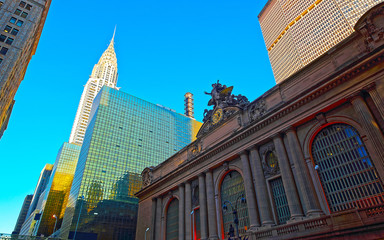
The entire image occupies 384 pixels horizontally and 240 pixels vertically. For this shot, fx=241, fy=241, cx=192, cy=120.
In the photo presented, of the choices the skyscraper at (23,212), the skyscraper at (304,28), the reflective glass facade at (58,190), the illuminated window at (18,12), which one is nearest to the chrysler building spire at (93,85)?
the reflective glass facade at (58,190)

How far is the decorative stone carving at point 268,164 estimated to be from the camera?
78.1 feet

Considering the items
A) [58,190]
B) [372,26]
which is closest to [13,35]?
[372,26]

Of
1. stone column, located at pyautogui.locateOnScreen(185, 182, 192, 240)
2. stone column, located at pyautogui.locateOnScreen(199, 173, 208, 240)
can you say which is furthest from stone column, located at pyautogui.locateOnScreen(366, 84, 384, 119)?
stone column, located at pyautogui.locateOnScreen(185, 182, 192, 240)

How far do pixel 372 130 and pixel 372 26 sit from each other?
28.9ft

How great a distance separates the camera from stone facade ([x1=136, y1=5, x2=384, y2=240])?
17.4m

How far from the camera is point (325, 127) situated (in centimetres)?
2153

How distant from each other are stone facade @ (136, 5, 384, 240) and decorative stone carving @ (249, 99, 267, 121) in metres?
0.12

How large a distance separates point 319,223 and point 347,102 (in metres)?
10.2

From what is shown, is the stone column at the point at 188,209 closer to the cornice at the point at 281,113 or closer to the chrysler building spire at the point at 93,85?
the cornice at the point at 281,113

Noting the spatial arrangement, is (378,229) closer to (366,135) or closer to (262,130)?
(366,135)

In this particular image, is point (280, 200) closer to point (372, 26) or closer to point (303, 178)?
point (303, 178)

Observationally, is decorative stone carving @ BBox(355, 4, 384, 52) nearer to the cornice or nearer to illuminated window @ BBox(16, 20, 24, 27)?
the cornice

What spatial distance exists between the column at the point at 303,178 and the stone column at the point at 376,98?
267 inches

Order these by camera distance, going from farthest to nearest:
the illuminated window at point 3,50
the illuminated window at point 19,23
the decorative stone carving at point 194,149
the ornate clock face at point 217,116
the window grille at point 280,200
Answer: the illuminated window at point 19,23
the illuminated window at point 3,50
the decorative stone carving at point 194,149
the ornate clock face at point 217,116
the window grille at point 280,200
